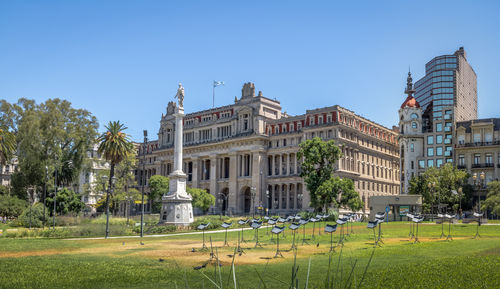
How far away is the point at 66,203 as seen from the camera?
259 ft

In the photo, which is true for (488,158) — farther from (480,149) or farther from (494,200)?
(494,200)

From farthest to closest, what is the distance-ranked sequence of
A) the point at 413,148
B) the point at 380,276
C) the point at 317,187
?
1. the point at 413,148
2. the point at 317,187
3. the point at 380,276

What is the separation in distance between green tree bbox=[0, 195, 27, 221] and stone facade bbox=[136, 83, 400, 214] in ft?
122

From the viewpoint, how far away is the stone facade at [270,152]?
94250 mm

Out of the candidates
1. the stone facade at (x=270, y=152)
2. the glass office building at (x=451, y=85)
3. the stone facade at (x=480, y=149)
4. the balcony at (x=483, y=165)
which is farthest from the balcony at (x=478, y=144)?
the glass office building at (x=451, y=85)

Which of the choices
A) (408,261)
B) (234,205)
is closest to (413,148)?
(234,205)

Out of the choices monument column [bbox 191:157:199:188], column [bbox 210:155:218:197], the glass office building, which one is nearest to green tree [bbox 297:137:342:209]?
column [bbox 210:155:218:197]

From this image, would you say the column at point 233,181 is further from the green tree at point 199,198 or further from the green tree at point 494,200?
the green tree at point 494,200

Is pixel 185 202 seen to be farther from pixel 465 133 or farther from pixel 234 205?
pixel 465 133

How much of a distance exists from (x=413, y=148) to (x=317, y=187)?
125 feet

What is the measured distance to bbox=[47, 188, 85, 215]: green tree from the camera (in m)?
77.8

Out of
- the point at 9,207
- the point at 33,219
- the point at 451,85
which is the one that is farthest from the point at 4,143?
the point at 451,85

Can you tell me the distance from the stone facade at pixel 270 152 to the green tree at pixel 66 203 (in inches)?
1095

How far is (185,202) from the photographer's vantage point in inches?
2216
